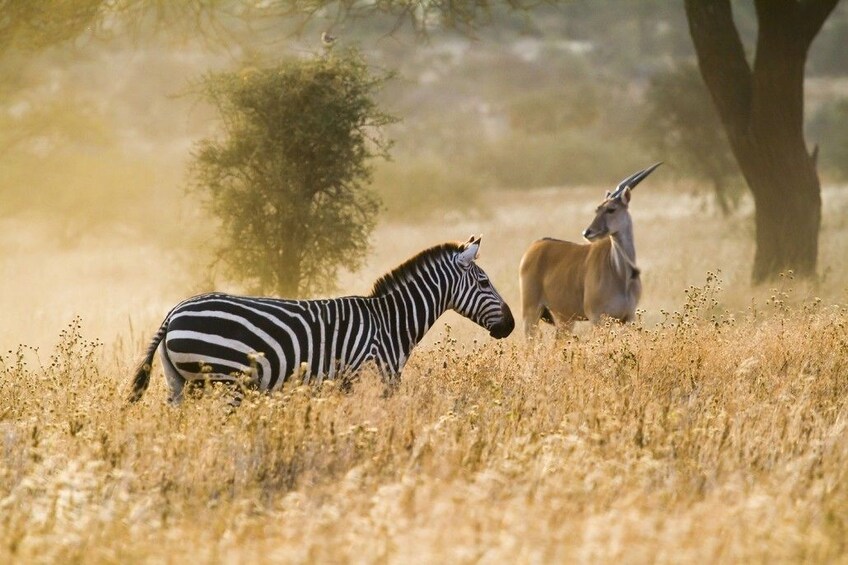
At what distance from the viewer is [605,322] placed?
40.6ft

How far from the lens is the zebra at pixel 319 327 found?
866 centimetres

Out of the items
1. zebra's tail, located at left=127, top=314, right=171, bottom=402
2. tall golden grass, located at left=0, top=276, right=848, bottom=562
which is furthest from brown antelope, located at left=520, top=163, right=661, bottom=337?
zebra's tail, located at left=127, top=314, right=171, bottom=402

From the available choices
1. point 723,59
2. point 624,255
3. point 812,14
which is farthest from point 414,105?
point 624,255

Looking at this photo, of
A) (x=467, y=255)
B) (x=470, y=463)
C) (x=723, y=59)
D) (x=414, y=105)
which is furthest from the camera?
(x=414, y=105)

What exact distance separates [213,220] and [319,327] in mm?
12858

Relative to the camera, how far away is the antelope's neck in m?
13.4

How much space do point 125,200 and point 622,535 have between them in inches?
1265

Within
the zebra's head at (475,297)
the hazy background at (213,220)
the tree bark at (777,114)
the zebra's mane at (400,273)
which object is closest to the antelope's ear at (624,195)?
the hazy background at (213,220)

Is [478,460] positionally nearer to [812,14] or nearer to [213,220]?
[812,14]

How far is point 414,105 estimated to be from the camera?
100688 mm

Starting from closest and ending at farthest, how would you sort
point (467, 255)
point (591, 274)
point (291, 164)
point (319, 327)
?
point (319, 327), point (467, 255), point (591, 274), point (291, 164)

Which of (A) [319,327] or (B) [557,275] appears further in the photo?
(B) [557,275]

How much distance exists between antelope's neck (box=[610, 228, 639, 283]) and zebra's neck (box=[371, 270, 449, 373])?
3.77 metres

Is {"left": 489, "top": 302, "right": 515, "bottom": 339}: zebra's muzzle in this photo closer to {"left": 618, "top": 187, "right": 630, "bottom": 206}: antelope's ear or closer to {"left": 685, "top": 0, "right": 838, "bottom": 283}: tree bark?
{"left": 618, "top": 187, "right": 630, "bottom": 206}: antelope's ear
